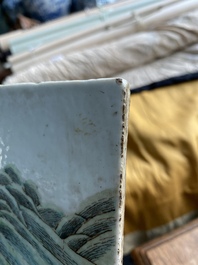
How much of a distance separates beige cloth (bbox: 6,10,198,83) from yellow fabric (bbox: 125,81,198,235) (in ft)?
0.96

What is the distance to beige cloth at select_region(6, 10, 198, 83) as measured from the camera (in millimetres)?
990

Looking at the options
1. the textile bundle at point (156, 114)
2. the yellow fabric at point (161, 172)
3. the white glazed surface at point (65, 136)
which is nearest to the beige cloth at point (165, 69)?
the textile bundle at point (156, 114)

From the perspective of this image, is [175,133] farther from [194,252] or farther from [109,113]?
[109,113]

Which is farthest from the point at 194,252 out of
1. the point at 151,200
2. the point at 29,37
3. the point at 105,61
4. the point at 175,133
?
the point at 29,37

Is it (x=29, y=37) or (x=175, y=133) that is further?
(x=29, y=37)

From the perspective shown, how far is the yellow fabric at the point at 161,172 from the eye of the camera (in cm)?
68

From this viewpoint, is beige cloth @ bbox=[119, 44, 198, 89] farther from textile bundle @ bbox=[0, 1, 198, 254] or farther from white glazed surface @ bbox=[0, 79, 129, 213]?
white glazed surface @ bbox=[0, 79, 129, 213]

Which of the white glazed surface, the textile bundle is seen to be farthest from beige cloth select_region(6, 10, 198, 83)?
the white glazed surface

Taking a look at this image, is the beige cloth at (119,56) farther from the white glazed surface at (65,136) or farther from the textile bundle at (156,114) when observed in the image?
the white glazed surface at (65,136)

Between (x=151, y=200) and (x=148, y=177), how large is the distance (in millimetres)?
45

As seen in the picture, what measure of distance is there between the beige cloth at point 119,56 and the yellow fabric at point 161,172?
0.96ft

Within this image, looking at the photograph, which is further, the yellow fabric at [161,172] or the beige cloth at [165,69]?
the beige cloth at [165,69]

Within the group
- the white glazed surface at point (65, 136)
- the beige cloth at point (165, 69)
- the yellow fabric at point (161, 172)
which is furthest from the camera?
the beige cloth at point (165, 69)

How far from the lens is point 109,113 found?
0.32 meters
